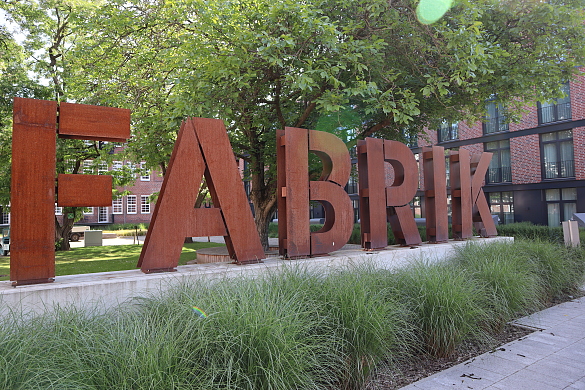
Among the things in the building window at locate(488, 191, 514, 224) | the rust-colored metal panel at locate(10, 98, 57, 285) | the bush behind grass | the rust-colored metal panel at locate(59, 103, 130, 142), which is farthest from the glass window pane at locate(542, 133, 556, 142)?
the rust-colored metal panel at locate(10, 98, 57, 285)

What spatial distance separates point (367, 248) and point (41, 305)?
549 centimetres

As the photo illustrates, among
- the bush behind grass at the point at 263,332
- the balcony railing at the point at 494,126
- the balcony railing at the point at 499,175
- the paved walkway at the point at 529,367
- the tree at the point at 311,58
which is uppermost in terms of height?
the balcony railing at the point at 494,126

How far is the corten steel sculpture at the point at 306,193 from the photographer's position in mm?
6477

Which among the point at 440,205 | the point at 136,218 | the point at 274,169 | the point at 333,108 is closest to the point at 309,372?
the point at 333,108

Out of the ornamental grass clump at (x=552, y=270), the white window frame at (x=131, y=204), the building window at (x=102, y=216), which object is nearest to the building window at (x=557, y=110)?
the ornamental grass clump at (x=552, y=270)

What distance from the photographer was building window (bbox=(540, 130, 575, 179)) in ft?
68.1

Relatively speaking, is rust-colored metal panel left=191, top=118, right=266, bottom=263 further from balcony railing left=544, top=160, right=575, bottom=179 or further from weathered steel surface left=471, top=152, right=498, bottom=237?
balcony railing left=544, top=160, right=575, bottom=179

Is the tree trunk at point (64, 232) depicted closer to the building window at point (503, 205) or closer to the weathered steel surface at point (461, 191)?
the weathered steel surface at point (461, 191)

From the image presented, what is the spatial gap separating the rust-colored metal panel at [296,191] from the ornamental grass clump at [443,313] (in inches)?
81.3

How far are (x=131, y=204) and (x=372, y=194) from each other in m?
39.0

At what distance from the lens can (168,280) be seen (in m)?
5.15

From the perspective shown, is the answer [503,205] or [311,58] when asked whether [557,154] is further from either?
[311,58]

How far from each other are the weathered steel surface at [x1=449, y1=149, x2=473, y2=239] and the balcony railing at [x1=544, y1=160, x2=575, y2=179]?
1501 centimetres

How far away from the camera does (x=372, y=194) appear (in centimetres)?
760
